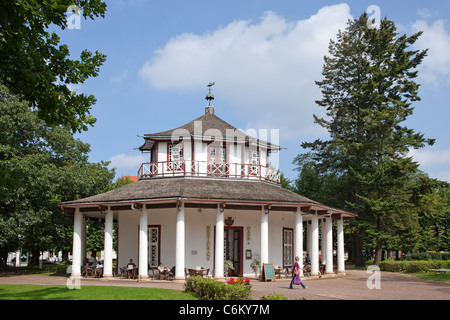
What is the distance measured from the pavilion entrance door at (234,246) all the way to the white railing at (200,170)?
317 centimetres

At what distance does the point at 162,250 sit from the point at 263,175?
297 inches

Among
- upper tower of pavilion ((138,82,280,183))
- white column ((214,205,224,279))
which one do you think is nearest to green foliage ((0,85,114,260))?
upper tower of pavilion ((138,82,280,183))

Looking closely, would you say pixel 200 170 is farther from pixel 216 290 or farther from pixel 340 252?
pixel 216 290

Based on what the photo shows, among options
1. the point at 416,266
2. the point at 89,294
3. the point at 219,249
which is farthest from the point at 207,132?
the point at 416,266

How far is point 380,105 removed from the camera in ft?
126

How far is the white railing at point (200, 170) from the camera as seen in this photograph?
85.3ft

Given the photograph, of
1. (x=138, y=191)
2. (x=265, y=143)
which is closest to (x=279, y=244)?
(x=265, y=143)

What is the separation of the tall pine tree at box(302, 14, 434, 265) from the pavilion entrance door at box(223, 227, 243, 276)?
13885 mm

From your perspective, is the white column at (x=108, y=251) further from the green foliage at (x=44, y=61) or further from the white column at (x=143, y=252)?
the green foliage at (x=44, y=61)

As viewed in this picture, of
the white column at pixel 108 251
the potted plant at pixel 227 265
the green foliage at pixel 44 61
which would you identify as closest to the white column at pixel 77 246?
the white column at pixel 108 251

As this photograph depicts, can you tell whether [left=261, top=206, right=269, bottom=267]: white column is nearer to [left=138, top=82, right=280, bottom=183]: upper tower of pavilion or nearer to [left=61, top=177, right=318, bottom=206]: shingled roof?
[left=61, top=177, right=318, bottom=206]: shingled roof

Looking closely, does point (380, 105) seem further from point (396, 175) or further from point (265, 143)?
point (265, 143)

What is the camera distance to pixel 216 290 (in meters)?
14.5

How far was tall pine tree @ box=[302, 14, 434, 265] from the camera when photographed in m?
35.9
